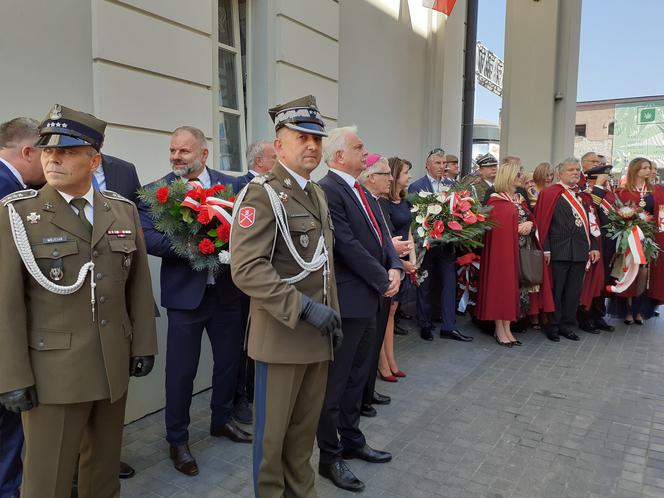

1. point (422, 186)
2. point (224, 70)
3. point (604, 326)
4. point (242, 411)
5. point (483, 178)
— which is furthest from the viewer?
point (483, 178)

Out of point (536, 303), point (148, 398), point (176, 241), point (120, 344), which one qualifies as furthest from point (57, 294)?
point (536, 303)

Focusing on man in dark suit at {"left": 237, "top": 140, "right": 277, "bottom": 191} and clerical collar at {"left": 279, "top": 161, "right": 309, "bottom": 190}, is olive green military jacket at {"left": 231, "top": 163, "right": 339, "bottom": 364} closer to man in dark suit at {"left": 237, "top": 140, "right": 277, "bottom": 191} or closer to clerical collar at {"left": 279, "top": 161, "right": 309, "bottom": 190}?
clerical collar at {"left": 279, "top": 161, "right": 309, "bottom": 190}

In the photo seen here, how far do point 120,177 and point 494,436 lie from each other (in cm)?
331

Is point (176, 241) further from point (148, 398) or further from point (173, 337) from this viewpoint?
point (148, 398)

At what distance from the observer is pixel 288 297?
2404 millimetres

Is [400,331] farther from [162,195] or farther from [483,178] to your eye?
[162,195]

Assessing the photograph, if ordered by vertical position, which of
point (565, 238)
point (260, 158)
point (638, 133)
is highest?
point (638, 133)

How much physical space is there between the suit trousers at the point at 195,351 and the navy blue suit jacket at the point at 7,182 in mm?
1227

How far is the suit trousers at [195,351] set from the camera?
139 inches

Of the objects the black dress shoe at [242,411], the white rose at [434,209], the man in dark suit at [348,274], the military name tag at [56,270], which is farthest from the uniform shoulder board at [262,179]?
the white rose at [434,209]

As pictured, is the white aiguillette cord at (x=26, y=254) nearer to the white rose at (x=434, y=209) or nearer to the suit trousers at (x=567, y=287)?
the white rose at (x=434, y=209)

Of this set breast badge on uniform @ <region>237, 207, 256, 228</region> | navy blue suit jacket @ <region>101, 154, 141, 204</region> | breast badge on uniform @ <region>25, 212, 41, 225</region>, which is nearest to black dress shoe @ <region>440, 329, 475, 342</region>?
navy blue suit jacket @ <region>101, 154, 141, 204</region>

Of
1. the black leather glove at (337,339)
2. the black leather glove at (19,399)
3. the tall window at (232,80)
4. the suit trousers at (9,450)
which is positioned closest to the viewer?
the black leather glove at (19,399)

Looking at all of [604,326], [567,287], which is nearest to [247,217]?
[567,287]
